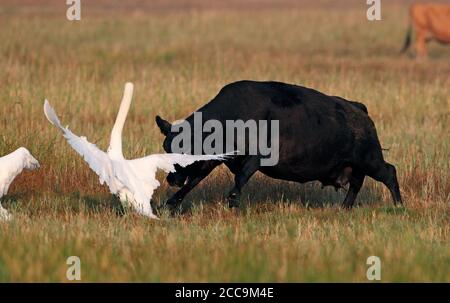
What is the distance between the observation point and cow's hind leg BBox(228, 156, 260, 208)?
987 centimetres

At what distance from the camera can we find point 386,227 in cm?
919

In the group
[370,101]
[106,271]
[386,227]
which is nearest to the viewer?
[106,271]

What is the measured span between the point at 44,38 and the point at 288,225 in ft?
52.9

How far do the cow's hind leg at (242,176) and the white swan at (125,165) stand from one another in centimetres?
70

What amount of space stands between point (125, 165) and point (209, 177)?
279cm

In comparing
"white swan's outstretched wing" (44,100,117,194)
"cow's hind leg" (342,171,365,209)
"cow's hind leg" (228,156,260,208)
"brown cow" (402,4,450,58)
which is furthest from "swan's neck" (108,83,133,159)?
"brown cow" (402,4,450,58)

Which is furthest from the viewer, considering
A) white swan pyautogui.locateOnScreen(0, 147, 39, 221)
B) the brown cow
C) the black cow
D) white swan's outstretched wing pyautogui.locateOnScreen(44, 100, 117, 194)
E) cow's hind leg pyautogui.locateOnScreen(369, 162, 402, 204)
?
the brown cow

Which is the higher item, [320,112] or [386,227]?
[320,112]

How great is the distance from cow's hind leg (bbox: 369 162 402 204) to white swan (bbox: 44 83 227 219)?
221 cm

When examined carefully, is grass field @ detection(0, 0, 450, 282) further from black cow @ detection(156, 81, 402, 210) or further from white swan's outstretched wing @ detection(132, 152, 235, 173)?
white swan's outstretched wing @ detection(132, 152, 235, 173)

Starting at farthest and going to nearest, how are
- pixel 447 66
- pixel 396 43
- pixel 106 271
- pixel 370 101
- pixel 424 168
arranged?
pixel 396 43 < pixel 447 66 < pixel 370 101 < pixel 424 168 < pixel 106 271

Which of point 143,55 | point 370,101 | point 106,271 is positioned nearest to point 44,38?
point 143,55

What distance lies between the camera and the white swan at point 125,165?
896 centimetres
